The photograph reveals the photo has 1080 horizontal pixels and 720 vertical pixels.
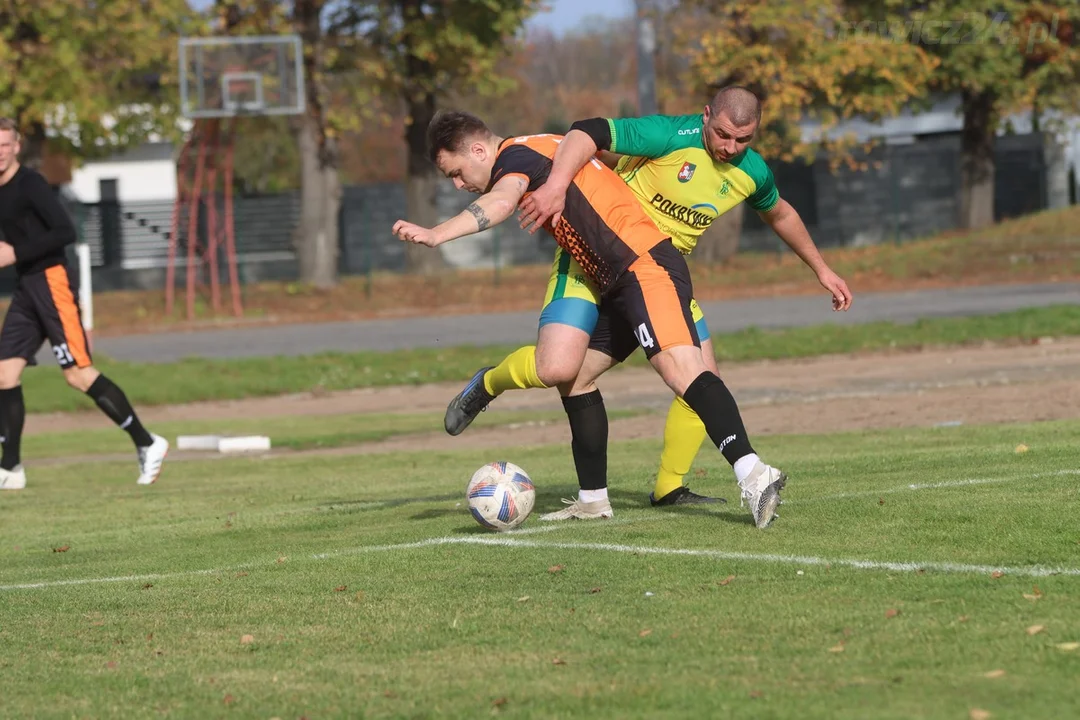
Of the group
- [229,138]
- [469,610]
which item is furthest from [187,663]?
[229,138]

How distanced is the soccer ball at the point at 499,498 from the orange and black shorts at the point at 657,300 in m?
0.90

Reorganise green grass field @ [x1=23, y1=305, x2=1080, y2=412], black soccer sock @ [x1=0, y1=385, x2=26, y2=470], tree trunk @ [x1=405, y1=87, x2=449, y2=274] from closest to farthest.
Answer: black soccer sock @ [x1=0, y1=385, x2=26, y2=470]
green grass field @ [x1=23, y1=305, x2=1080, y2=412]
tree trunk @ [x1=405, y1=87, x2=449, y2=274]

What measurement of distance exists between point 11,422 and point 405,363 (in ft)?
33.1

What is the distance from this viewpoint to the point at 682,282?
7.34 metres

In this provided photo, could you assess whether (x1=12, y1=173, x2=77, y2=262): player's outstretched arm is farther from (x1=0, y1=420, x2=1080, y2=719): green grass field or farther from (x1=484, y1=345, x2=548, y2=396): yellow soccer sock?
(x1=484, y1=345, x2=548, y2=396): yellow soccer sock

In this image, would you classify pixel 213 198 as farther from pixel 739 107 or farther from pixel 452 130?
pixel 739 107

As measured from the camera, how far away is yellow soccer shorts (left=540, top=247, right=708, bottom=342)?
7.54 m

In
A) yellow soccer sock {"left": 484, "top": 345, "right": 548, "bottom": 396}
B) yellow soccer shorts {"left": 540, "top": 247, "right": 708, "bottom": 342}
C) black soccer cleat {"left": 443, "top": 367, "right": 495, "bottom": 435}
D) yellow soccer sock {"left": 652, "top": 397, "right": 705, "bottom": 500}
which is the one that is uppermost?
yellow soccer shorts {"left": 540, "top": 247, "right": 708, "bottom": 342}

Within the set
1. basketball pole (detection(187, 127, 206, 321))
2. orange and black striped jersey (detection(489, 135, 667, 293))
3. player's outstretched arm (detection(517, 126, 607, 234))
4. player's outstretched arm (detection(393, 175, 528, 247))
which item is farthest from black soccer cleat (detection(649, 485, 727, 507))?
basketball pole (detection(187, 127, 206, 321))

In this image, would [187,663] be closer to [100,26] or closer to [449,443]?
[449,443]

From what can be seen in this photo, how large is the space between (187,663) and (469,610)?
1.03 m

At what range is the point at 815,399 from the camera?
52.2 feet

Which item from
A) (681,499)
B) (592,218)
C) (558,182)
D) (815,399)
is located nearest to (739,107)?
(592,218)

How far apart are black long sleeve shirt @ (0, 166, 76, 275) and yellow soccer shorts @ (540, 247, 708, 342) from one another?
16.5ft
